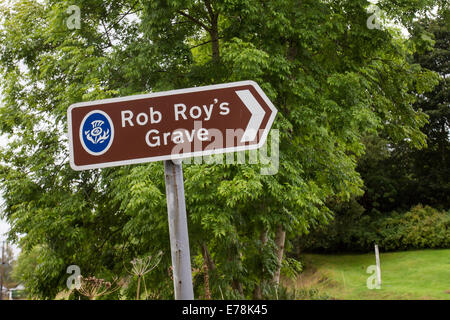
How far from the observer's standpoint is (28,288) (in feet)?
27.2

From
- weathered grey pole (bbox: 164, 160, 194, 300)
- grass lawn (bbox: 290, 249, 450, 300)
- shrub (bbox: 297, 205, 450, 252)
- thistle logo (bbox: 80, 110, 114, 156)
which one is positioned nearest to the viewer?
weathered grey pole (bbox: 164, 160, 194, 300)

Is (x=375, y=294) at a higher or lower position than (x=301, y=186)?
lower

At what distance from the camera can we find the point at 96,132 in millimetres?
1451

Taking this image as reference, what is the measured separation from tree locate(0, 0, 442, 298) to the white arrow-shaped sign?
13.9ft

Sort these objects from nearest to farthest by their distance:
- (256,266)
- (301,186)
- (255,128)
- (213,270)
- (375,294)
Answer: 1. (255,128)
2. (301,186)
3. (213,270)
4. (256,266)
5. (375,294)

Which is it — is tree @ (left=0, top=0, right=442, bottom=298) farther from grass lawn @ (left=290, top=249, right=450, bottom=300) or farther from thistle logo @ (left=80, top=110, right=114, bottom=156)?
grass lawn @ (left=290, top=249, right=450, bottom=300)

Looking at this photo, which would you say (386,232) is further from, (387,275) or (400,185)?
(387,275)

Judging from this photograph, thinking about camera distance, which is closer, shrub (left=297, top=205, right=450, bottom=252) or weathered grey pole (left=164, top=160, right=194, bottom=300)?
weathered grey pole (left=164, top=160, right=194, bottom=300)

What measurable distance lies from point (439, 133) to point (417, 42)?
18056mm

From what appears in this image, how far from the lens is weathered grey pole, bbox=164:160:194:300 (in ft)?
4.35

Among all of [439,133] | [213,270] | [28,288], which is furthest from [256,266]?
[439,133]

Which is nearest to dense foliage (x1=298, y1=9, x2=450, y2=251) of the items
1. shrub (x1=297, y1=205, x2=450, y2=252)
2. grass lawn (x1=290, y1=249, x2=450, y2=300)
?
shrub (x1=297, y1=205, x2=450, y2=252)

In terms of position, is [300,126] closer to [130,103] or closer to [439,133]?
[130,103]

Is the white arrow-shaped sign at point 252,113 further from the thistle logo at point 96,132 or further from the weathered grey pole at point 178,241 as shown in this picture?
the thistle logo at point 96,132
